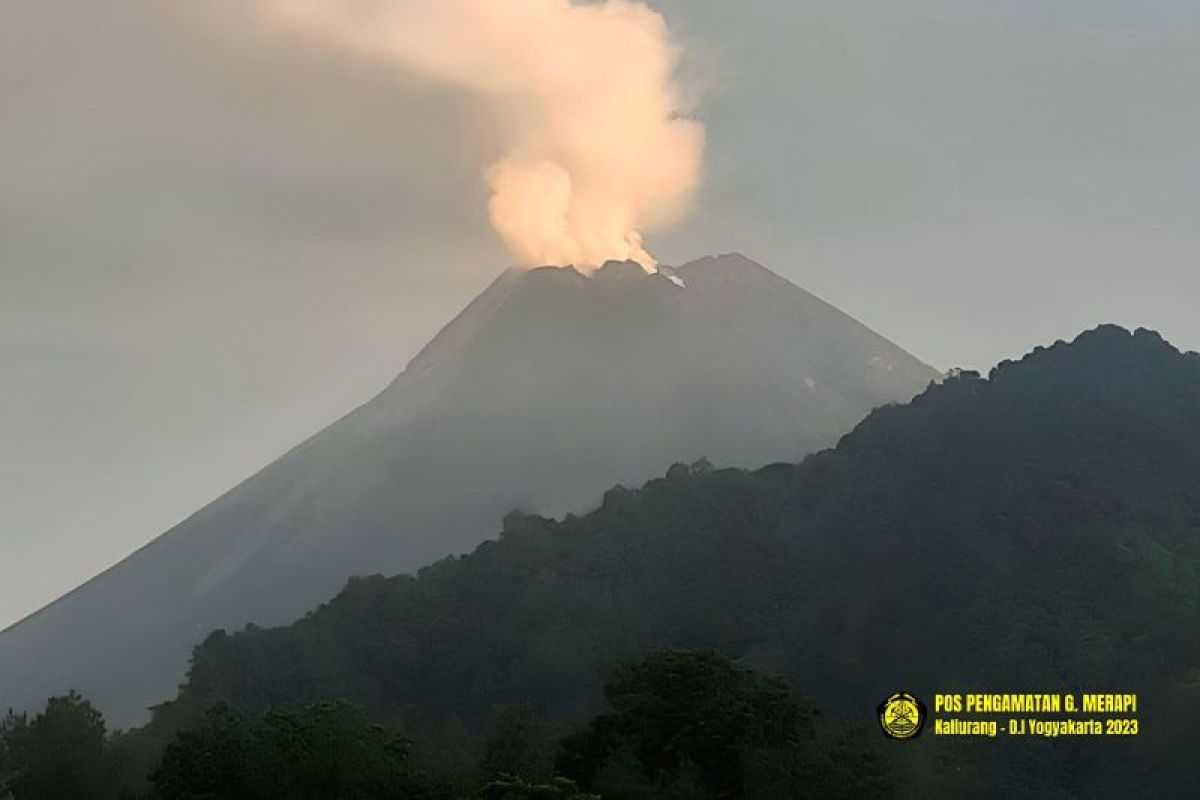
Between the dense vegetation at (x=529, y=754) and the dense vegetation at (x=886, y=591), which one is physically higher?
the dense vegetation at (x=886, y=591)

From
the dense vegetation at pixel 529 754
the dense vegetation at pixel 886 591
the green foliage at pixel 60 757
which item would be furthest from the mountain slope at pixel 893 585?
the green foliage at pixel 60 757

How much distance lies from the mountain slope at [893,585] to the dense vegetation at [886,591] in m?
0.21

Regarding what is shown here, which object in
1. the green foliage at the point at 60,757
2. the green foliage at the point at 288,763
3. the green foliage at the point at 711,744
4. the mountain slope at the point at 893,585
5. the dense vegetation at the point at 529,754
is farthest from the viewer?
the mountain slope at the point at 893,585

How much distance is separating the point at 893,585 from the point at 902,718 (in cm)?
4258

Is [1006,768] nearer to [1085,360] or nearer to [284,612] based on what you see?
[1085,360]

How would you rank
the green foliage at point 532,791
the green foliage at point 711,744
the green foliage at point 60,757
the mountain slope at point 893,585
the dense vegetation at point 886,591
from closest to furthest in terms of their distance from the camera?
the green foliage at point 532,791
the green foliage at point 711,744
the green foliage at point 60,757
the dense vegetation at point 886,591
the mountain slope at point 893,585

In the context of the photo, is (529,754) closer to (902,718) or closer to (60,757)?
(902,718)

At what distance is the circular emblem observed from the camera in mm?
58250

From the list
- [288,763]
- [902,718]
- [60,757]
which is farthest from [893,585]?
[60,757]

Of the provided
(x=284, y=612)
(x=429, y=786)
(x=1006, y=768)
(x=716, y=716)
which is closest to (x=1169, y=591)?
(x=1006, y=768)

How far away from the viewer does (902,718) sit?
59656 millimetres

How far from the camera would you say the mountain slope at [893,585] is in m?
87.2

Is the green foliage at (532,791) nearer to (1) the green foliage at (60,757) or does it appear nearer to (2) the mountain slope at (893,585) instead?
(1) the green foliage at (60,757)

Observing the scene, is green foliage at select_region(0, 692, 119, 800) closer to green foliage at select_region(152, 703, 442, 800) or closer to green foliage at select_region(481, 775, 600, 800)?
green foliage at select_region(152, 703, 442, 800)
